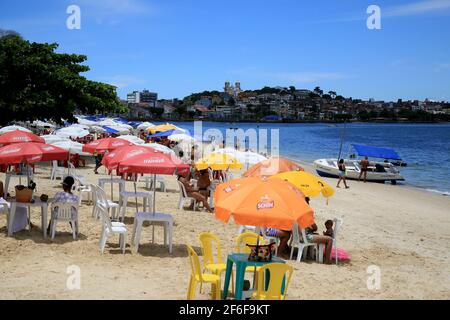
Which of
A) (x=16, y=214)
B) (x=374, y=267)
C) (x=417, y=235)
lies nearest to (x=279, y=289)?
(x=374, y=267)

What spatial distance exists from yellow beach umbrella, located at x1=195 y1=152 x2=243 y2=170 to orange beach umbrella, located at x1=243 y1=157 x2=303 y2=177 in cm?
233

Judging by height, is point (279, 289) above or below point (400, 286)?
above

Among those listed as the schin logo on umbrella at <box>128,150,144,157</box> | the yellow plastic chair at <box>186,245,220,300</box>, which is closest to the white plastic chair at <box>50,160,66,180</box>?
the schin logo on umbrella at <box>128,150,144,157</box>

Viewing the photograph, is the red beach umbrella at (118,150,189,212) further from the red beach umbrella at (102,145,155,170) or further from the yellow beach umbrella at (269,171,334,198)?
the yellow beach umbrella at (269,171,334,198)

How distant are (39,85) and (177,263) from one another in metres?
18.5

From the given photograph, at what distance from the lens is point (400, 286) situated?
25.5 feet

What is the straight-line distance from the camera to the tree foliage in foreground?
22.9 metres

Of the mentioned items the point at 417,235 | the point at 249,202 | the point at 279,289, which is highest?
the point at 249,202

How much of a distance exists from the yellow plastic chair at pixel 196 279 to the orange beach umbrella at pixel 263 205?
57cm

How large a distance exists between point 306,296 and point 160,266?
92.6 inches

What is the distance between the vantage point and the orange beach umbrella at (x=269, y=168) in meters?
10.6

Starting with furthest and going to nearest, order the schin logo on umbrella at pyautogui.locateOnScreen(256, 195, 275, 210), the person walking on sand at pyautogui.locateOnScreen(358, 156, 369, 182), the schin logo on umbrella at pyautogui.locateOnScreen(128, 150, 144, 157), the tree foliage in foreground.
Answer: the person walking on sand at pyautogui.locateOnScreen(358, 156, 369, 182) < the tree foliage in foreground < the schin logo on umbrella at pyautogui.locateOnScreen(128, 150, 144, 157) < the schin logo on umbrella at pyautogui.locateOnScreen(256, 195, 275, 210)
